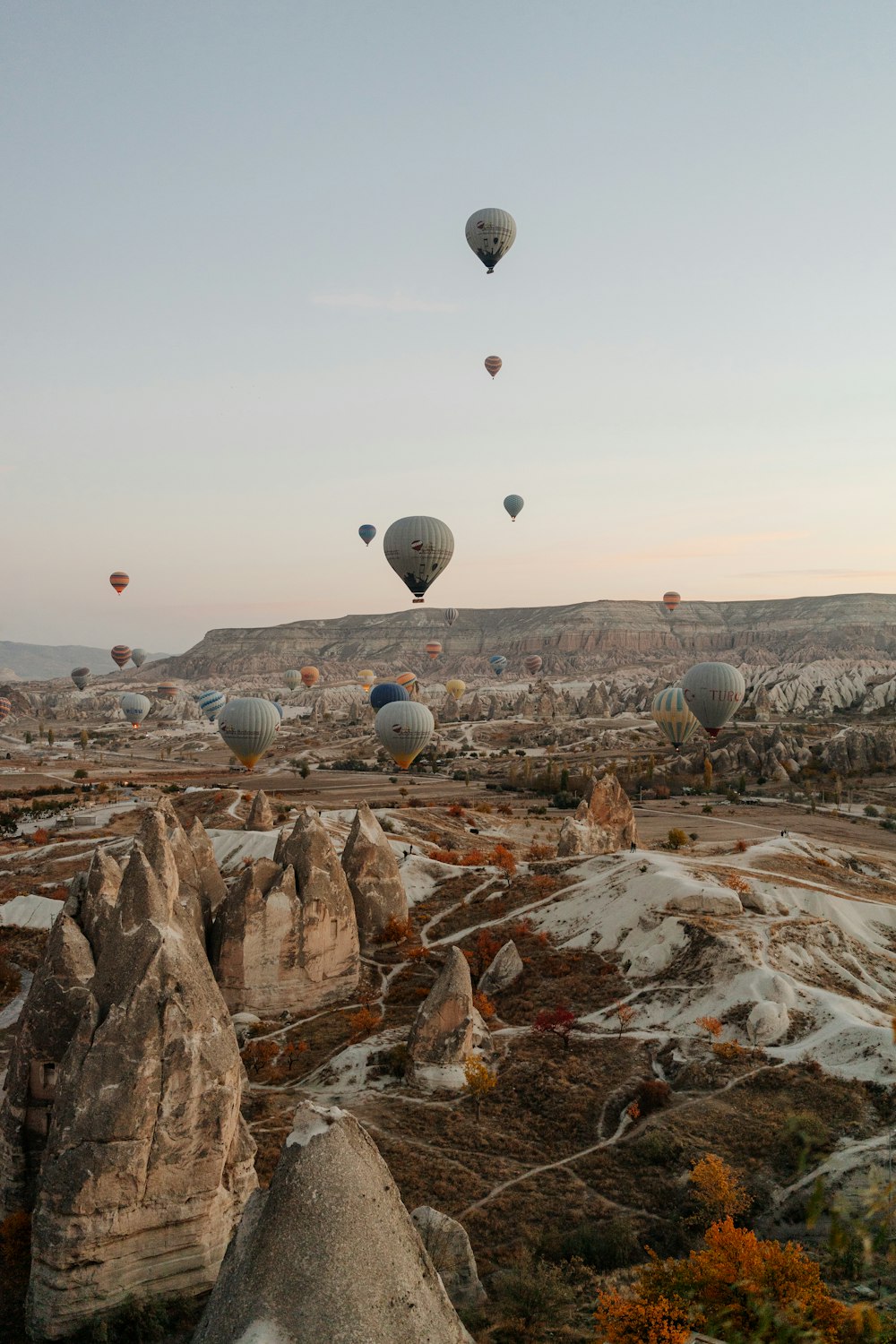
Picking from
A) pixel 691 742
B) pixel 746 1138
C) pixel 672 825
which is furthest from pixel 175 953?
pixel 691 742

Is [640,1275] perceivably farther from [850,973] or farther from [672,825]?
[672,825]

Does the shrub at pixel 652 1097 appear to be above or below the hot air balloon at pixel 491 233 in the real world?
below

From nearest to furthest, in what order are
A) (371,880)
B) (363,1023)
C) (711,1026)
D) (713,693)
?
(711,1026)
(363,1023)
(371,880)
(713,693)

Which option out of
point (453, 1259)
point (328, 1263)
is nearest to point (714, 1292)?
point (453, 1259)

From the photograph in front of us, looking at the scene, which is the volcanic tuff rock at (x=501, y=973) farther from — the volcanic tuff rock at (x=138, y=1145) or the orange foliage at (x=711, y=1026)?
the volcanic tuff rock at (x=138, y=1145)

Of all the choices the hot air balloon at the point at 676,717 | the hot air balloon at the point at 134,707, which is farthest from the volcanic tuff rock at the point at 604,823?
the hot air balloon at the point at 134,707

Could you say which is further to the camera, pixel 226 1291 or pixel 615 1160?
pixel 615 1160

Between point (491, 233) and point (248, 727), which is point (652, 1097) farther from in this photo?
point (491, 233)
